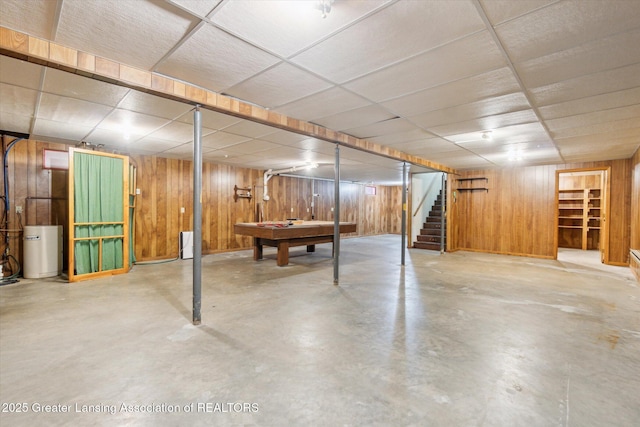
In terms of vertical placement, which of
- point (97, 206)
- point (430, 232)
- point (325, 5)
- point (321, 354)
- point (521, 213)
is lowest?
point (321, 354)

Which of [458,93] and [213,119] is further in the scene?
[213,119]

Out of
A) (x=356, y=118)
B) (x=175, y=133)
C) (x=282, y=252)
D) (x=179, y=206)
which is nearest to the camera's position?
(x=356, y=118)

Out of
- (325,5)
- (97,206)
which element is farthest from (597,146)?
(97,206)

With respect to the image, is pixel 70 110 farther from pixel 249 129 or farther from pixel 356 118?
pixel 356 118

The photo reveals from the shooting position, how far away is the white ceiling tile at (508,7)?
164cm

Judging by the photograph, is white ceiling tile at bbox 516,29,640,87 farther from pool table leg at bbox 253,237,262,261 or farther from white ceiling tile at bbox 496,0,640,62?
pool table leg at bbox 253,237,262,261

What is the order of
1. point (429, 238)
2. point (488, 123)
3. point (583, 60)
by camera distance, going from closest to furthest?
point (583, 60)
point (488, 123)
point (429, 238)

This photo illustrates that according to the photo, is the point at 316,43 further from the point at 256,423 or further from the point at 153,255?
the point at 153,255

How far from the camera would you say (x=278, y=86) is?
280 centimetres

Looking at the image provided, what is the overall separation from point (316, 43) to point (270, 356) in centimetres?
245

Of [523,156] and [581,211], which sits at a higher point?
[523,156]

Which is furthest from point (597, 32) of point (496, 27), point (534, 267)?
point (534, 267)

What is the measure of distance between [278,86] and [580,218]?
10.7 m

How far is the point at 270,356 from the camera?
7.56 feet
